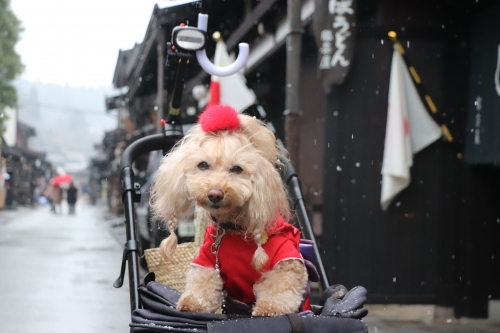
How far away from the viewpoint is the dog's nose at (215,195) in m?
2.14

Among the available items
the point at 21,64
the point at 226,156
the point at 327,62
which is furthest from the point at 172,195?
the point at 21,64

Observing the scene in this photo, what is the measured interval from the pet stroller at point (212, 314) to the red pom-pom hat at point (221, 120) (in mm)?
667

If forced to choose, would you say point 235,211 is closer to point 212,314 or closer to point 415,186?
point 212,314

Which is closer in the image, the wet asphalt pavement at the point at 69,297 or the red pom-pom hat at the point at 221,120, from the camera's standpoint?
the red pom-pom hat at the point at 221,120

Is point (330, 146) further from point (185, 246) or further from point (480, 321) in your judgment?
point (185, 246)

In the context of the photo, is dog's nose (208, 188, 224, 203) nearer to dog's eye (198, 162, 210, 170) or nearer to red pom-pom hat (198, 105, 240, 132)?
dog's eye (198, 162, 210, 170)

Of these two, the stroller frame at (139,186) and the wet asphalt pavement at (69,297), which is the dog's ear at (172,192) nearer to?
the stroller frame at (139,186)

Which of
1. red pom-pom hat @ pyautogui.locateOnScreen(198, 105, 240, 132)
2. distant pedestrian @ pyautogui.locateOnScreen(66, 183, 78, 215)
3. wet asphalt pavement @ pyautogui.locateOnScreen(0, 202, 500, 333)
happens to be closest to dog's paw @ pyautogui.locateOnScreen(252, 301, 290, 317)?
red pom-pom hat @ pyautogui.locateOnScreen(198, 105, 240, 132)

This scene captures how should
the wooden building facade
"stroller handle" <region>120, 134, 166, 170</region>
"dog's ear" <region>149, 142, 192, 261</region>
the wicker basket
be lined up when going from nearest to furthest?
1. "dog's ear" <region>149, 142, 192, 261</region>
2. the wicker basket
3. "stroller handle" <region>120, 134, 166, 170</region>
4. the wooden building facade

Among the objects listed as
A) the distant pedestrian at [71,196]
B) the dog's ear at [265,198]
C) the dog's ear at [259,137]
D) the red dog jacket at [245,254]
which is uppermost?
the dog's ear at [259,137]

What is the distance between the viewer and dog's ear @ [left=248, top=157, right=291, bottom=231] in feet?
7.41

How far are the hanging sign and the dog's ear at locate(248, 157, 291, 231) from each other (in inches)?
171

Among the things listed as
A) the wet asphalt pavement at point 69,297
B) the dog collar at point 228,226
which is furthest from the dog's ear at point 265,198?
the wet asphalt pavement at point 69,297

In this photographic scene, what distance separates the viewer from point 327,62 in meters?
6.56
